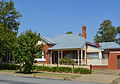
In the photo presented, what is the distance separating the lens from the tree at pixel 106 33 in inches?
2924

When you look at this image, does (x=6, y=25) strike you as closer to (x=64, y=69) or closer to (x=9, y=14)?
(x=9, y=14)

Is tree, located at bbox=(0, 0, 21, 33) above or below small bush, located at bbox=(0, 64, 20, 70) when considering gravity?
above

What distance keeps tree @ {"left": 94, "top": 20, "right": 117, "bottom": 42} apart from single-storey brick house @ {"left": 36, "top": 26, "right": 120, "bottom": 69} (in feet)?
119

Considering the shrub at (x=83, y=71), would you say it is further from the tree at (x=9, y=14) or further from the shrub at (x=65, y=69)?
the tree at (x=9, y=14)

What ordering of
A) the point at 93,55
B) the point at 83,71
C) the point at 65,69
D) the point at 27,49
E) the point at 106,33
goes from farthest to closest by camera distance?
1. the point at 106,33
2. the point at 93,55
3. the point at 65,69
4. the point at 83,71
5. the point at 27,49

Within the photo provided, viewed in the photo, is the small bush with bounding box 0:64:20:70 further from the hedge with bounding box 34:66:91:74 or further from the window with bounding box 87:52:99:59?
the window with bounding box 87:52:99:59

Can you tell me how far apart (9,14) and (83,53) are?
46.2 ft

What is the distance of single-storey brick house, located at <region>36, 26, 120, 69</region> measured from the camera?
3478cm

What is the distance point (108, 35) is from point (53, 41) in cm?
3978

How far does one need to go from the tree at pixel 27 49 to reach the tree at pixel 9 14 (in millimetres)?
11914

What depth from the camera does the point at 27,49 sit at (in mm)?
25125

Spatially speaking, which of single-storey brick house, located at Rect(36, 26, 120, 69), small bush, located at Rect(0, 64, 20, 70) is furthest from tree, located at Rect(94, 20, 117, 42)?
small bush, located at Rect(0, 64, 20, 70)

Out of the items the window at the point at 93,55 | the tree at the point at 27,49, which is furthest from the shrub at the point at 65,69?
the window at the point at 93,55

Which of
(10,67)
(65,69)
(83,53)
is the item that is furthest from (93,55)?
(10,67)
